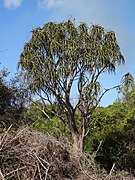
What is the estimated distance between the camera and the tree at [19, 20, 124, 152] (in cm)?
1272

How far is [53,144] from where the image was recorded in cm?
757

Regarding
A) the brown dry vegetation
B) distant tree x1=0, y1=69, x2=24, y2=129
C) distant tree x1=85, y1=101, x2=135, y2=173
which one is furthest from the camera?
distant tree x1=85, y1=101, x2=135, y2=173

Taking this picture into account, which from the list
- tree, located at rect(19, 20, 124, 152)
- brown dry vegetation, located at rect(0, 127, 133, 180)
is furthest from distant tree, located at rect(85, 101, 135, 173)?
brown dry vegetation, located at rect(0, 127, 133, 180)

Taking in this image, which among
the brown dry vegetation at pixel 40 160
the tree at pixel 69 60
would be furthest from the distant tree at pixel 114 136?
the brown dry vegetation at pixel 40 160

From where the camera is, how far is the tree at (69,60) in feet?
41.7

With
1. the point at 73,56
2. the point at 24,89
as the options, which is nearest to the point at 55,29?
the point at 73,56

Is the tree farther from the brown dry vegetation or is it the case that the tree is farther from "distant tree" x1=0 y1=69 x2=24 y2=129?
the brown dry vegetation

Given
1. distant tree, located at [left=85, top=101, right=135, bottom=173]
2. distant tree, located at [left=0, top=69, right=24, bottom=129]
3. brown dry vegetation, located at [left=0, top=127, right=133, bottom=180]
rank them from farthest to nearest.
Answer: distant tree, located at [left=85, top=101, right=135, bottom=173] → distant tree, located at [left=0, top=69, right=24, bottom=129] → brown dry vegetation, located at [left=0, top=127, right=133, bottom=180]

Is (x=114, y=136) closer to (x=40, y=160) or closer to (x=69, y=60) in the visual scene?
(x=69, y=60)

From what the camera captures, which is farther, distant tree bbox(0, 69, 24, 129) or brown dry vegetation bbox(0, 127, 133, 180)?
distant tree bbox(0, 69, 24, 129)

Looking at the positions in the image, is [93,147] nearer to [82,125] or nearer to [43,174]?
[82,125]

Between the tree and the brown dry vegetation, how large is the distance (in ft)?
16.3

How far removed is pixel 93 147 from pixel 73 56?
335 centimetres

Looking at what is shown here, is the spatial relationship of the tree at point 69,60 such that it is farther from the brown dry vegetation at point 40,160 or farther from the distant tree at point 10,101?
the brown dry vegetation at point 40,160
